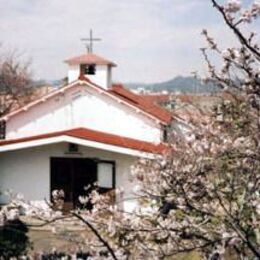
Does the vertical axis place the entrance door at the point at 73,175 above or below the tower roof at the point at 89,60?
below

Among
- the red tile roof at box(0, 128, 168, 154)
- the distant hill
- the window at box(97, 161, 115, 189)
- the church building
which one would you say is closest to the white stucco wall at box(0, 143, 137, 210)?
the church building

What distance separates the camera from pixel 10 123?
24484 mm

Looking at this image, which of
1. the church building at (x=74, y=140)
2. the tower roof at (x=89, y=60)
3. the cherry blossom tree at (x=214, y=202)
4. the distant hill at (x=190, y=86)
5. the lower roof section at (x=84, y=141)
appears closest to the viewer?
the cherry blossom tree at (x=214, y=202)

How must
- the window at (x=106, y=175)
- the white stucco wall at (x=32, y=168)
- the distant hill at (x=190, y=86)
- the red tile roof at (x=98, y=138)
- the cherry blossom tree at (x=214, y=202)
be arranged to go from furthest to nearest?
1. the white stucco wall at (x=32, y=168)
2. the window at (x=106, y=175)
3. the red tile roof at (x=98, y=138)
4. the distant hill at (x=190, y=86)
5. the cherry blossom tree at (x=214, y=202)

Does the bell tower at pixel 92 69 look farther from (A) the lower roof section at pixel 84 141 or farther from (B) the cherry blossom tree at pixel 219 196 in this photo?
(B) the cherry blossom tree at pixel 219 196

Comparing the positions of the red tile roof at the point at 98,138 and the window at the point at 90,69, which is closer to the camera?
the red tile roof at the point at 98,138

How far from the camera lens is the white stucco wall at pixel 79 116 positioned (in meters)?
23.3

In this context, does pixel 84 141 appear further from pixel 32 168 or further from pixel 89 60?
pixel 89 60

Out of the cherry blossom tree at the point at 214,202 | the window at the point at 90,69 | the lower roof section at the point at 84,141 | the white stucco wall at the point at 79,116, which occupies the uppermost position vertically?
the window at the point at 90,69

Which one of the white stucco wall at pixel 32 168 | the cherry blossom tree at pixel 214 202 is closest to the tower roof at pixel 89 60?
the white stucco wall at pixel 32 168

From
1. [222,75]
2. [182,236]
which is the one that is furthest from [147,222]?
[222,75]

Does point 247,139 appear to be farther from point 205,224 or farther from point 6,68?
point 6,68

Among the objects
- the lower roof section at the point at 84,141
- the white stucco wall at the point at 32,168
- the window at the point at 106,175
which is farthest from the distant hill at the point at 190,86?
the white stucco wall at the point at 32,168

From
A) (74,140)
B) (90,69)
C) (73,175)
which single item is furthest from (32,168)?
(90,69)
